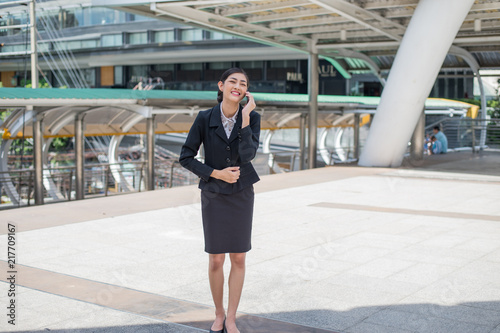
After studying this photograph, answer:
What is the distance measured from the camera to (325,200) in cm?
1129

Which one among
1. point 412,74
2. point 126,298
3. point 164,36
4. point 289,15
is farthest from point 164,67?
point 126,298

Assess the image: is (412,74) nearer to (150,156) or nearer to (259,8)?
(259,8)

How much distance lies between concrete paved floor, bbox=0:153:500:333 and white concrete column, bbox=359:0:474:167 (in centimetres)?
546

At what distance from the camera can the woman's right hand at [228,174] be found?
410 cm

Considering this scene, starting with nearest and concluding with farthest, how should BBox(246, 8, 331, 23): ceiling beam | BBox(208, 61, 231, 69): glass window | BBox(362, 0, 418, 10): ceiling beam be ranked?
BBox(362, 0, 418, 10): ceiling beam
BBox(246, 8, 331, 23): ceiling beam
BBox(208, 61, 231, 69): glass window

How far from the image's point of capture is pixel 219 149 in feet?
14.0

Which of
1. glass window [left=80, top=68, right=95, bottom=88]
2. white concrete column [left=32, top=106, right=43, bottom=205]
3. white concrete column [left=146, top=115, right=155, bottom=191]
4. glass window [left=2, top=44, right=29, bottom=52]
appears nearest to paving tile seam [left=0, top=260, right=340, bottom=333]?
white concrete column [left=32, top=106, right=43, bottom=205]

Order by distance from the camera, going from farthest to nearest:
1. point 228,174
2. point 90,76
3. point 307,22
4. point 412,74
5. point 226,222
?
point 90,76 < point 307,22 < point 412,74 < point 226,222 < point 228,174

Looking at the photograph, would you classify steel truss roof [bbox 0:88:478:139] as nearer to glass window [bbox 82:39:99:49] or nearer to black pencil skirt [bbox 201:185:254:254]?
black pencil skirt [bbox 201:185:254:254]

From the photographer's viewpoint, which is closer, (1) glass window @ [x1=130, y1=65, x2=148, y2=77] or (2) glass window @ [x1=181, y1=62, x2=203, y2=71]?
(2) glass window @ [x1=181, y1=62, x2=203, y2=71]

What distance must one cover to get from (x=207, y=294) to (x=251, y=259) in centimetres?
137

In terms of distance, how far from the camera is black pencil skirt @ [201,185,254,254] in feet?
13.8

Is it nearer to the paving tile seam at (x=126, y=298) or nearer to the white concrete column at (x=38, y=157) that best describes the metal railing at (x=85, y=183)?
the white concrete column at (x=38, y=157)

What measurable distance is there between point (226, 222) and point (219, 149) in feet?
1.57
